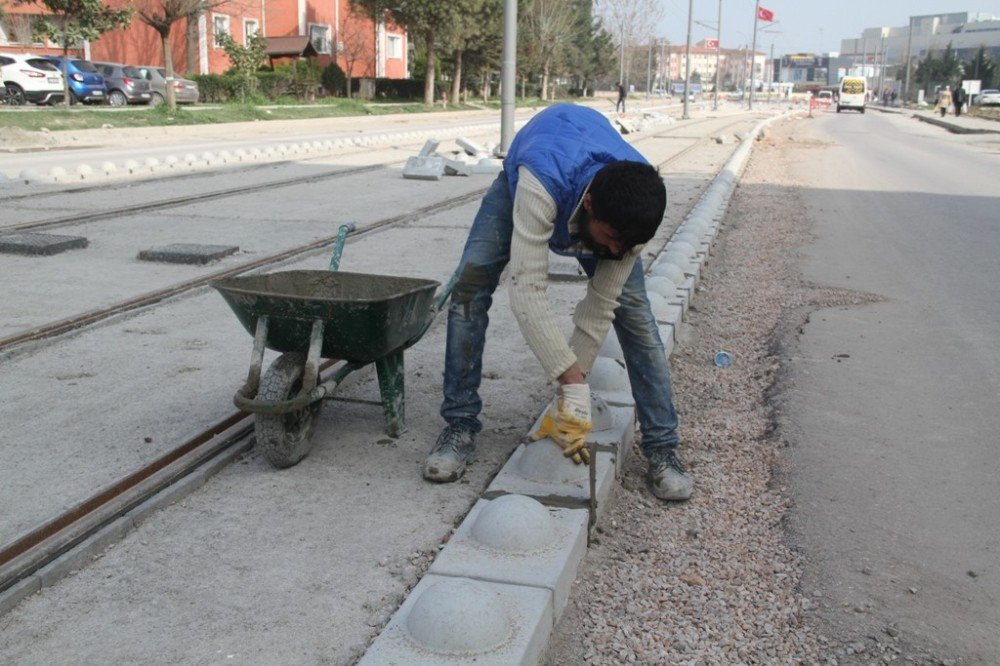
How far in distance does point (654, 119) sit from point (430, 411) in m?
37.2

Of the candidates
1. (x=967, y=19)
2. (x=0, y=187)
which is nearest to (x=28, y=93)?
(x=0, y=187)

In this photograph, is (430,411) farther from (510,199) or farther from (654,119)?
(654,119)

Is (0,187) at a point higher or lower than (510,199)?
lower

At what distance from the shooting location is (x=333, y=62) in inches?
1988

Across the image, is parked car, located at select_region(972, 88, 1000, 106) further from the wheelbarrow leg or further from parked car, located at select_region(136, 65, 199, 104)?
the wheelbarrow leg

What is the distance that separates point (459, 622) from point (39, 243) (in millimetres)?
7312

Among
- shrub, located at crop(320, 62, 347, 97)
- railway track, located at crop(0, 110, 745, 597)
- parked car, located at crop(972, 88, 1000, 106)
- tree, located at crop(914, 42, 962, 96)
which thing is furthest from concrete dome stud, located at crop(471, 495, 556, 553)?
tree, located at crop(914, 42, 962, 96)

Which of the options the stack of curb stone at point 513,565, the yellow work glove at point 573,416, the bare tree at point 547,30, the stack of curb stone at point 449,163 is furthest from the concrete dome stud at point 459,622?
the bare tree at point 547,30

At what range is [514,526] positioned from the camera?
127 inches

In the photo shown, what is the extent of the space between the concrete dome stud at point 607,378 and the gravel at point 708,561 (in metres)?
0.37

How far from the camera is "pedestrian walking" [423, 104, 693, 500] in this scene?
3248 millimetres

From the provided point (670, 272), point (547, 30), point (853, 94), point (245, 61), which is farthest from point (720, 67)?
point (670, 272)

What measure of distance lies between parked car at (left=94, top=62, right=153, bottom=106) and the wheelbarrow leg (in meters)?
32.9

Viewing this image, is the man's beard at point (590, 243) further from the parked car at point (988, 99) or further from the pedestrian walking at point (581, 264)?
the parked car at point (988, 99)
